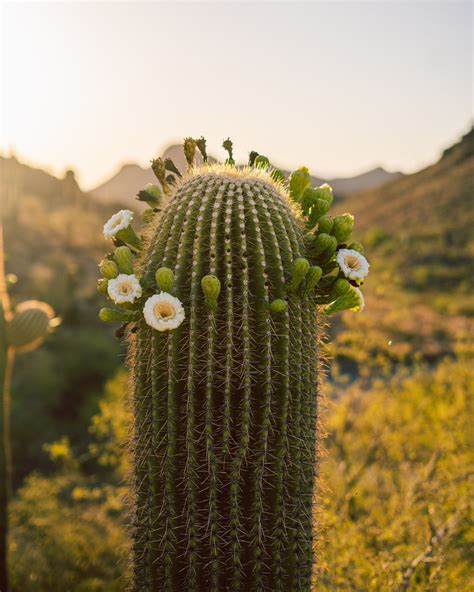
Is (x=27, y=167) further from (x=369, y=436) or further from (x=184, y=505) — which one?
(x=184, y=505)

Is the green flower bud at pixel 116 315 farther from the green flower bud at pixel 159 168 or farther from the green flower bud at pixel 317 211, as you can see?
the green flower bud at pixel 317 211

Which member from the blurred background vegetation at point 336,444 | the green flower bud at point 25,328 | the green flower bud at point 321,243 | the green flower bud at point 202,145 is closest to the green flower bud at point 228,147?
the green flower bud at point 202,145

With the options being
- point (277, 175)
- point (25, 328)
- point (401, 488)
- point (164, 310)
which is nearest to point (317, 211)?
point (277, 175)

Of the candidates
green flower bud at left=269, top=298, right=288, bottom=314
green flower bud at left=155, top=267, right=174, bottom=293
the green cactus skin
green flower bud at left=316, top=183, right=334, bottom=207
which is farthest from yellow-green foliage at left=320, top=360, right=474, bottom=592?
green flower bud at left=316, top=183, right=334, bottom=207

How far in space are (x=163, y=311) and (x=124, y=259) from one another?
0.46 meters

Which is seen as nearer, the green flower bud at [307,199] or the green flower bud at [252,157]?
the green flower bud at [307,199]

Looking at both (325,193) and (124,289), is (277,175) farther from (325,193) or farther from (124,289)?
(124,289)

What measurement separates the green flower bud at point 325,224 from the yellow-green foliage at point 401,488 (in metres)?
1.59

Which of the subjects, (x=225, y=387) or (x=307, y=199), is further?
(x=307, y=199)

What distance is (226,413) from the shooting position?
108 inches

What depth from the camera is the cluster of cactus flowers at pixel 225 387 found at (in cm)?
278

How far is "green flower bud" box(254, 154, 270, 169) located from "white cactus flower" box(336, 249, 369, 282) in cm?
84

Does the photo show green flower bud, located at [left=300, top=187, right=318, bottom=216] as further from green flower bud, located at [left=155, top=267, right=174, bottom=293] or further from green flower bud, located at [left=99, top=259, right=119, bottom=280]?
green flower bud, located at [left=99, top=259, right=119, bottom=280]

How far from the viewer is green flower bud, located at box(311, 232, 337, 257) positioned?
10.0ft
